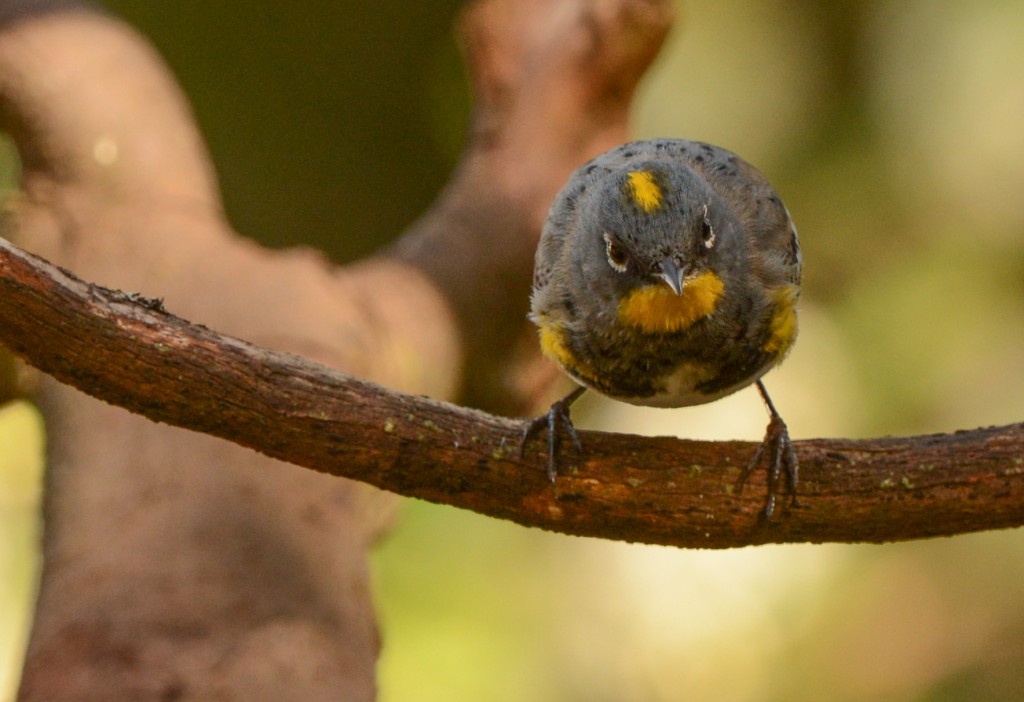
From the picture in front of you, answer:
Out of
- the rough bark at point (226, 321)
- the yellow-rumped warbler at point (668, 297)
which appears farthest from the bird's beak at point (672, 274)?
the rough bark at point (226, 321)

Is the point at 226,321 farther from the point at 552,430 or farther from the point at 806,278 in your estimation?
the point at 806,278

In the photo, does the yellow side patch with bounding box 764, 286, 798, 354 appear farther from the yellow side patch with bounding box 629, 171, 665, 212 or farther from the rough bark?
the rough bark

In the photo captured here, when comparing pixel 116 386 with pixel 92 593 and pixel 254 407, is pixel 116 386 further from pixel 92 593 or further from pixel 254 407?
pixel 92 593

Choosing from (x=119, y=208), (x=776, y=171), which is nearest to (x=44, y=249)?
(x=119, y=208)

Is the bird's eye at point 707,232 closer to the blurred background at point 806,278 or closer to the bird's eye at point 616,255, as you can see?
the bird's eye at point 616,255

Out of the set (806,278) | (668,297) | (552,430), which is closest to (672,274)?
(668,297)

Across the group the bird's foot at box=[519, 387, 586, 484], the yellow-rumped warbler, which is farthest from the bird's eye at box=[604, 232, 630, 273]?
the bird's foot at box=[519, 387, 586, 484]
